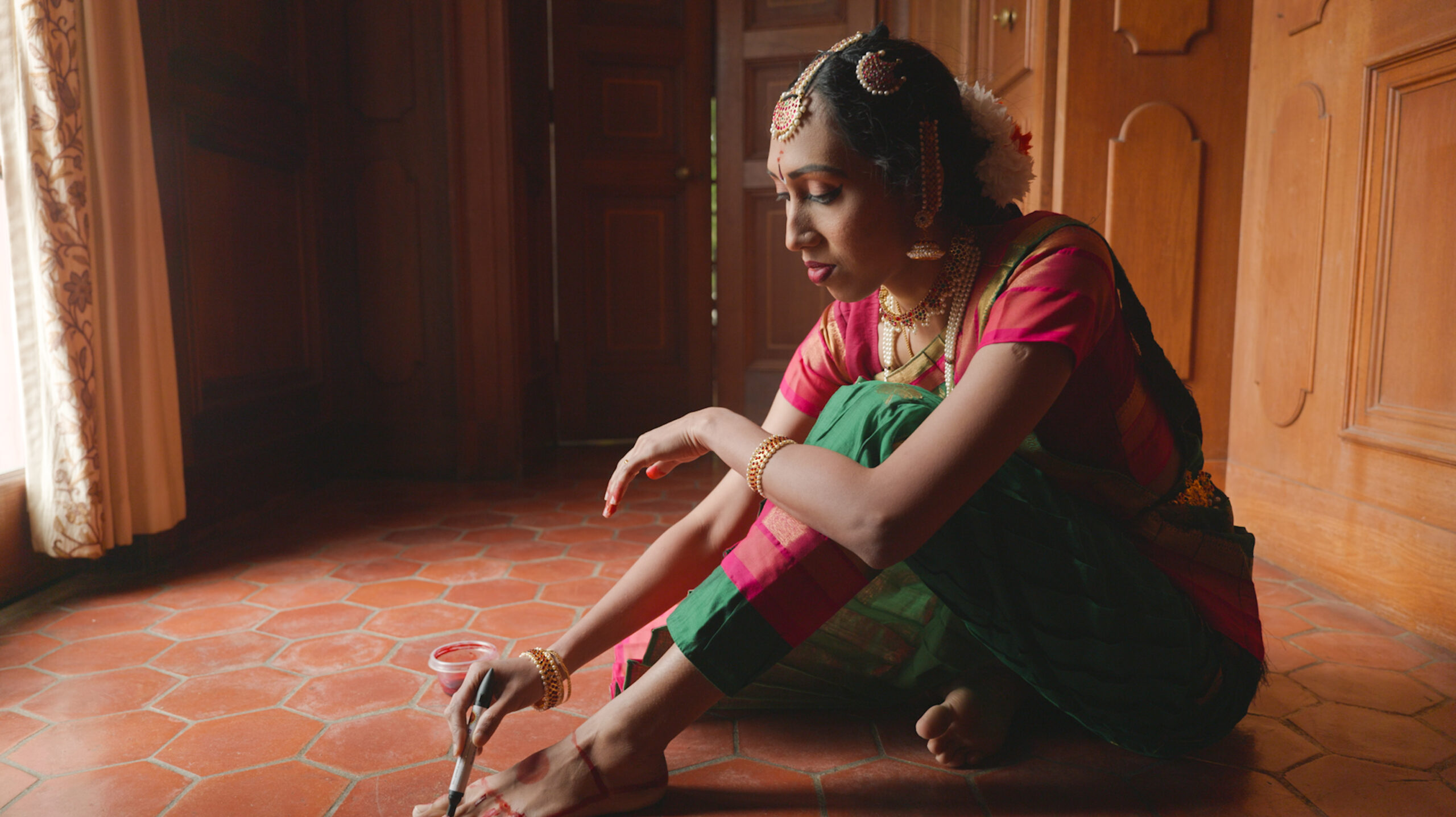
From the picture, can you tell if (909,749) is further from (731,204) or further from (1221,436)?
(731,204)

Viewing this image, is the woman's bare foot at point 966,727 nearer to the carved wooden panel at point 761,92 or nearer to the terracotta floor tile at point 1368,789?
the terracotta floor tile at point 1368,789

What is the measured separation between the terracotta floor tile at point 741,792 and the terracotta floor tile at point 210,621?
3.64 ft

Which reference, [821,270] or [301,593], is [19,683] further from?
[821,270]

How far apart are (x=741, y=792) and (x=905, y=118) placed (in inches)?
33.3

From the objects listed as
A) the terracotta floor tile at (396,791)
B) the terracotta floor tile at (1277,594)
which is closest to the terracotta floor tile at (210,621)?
the terracotta floor tile at (396,791)

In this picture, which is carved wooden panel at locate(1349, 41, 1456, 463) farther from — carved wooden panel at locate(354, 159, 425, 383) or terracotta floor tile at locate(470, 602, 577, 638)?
carved wooden panel at locate(354, 159, 425, 383)

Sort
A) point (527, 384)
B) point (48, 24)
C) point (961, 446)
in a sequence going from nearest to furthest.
Answer: point (961, 446)
point (48, 24)
point (527, 384)

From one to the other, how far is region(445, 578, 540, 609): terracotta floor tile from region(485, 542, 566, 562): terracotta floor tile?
0.19m

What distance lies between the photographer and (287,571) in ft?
7.19

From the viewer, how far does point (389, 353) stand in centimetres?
339

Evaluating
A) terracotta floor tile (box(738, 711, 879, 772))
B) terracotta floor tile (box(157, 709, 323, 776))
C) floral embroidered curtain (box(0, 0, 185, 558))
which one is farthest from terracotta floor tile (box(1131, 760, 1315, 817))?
floral embroidered curtain (box(0, 0, 185, 558))

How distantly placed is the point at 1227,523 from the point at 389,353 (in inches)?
116

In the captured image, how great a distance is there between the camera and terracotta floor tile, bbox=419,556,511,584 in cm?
213

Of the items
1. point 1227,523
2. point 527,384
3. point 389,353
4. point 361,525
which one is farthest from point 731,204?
point 1227,523
